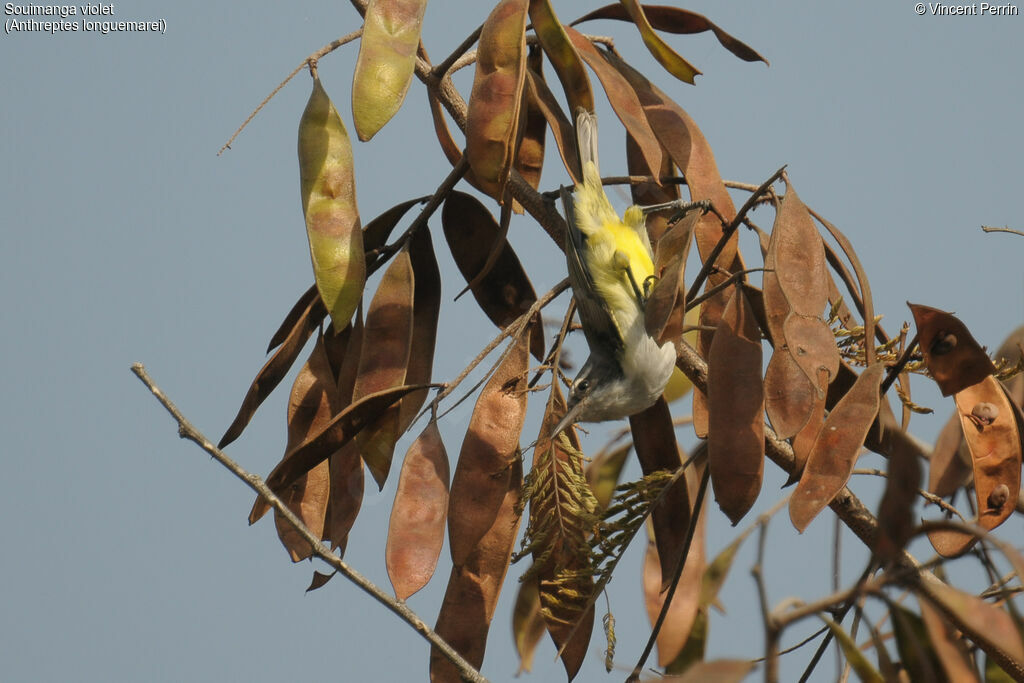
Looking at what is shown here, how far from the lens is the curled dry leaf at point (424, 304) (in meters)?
2.14

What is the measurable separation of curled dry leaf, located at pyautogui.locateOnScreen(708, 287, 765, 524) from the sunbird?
21.7 inches

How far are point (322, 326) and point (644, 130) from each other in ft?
2.64

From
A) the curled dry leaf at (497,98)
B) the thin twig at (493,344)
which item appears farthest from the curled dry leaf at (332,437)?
the curled dry leaf at (497,98)

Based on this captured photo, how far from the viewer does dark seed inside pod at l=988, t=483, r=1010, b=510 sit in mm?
1695

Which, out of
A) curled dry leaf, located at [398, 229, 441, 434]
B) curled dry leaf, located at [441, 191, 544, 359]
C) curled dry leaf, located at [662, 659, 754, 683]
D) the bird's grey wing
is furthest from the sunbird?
curled dry leaf, located at [662, 659, 754, 683]

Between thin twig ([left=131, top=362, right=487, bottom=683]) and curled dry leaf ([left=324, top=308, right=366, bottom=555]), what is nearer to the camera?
thin twig ([left=131, top=362, right=487, bottom=683])

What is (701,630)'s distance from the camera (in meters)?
2.23

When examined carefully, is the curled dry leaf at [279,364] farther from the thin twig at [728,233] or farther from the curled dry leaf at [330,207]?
the thin twig at [728,233]

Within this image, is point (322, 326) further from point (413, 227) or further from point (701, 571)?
point (701, 571)

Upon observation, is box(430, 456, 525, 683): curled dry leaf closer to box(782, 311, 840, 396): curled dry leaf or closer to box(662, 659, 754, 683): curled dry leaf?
box(782, 311, 840, 396): curled dry leaf

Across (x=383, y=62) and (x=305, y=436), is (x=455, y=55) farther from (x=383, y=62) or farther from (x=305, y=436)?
(x=305, y=436)

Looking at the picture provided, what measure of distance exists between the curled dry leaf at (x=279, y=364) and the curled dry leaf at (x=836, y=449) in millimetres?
1049

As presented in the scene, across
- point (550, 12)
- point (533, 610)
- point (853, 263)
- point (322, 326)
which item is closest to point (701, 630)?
point (533, 610)

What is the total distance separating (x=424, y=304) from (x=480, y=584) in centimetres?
65
